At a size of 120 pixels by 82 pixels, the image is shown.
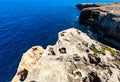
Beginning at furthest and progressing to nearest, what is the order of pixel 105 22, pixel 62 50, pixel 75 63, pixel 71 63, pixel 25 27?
pixel 25 27 → pixel 105 22 → pixel 62 50 → pixel 75 63 → pixel 71 63

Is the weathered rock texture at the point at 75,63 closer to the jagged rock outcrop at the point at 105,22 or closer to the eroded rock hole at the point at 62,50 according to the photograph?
the eroded rock hole at the point at 62,50

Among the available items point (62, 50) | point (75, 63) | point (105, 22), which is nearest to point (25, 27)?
point (105, 22)

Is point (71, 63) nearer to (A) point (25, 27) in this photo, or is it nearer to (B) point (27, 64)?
(B) point (27, 64)

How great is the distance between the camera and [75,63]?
37094 mm

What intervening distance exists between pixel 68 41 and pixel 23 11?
76968mm

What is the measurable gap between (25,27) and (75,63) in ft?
184

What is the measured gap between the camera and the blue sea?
200 feet

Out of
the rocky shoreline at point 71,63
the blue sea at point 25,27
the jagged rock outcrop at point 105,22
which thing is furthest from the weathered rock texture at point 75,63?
the jagged rock outcrop at point 105,22

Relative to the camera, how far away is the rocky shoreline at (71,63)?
33344 mm

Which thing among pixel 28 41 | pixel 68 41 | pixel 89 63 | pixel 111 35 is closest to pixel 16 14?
pixel 28 41

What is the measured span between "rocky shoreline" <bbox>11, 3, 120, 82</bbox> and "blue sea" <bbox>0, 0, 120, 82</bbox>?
1403 centimetres

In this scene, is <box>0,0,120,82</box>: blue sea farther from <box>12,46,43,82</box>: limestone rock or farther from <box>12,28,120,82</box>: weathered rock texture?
<box>12,28,120,82</box>: weathered rock texture

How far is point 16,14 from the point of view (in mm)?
108562

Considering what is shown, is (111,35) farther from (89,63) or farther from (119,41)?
(89,63)
